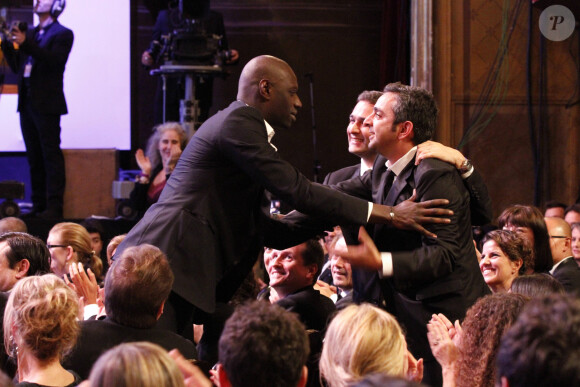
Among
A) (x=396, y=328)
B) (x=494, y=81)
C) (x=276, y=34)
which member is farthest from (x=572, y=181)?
(x=396, y=328)

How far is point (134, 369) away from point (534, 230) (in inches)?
116

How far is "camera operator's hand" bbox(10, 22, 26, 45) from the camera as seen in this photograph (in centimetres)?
646

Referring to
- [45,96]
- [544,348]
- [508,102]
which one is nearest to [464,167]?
[544,348]

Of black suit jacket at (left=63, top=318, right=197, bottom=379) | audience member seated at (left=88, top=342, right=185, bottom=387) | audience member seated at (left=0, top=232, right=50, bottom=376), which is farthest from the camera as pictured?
audience member seated at (left=0, top=232, right=50, bottom=376)

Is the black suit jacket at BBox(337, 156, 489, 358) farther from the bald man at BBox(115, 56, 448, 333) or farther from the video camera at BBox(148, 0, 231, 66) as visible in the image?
the video camera at BBox(148, 0, 231, 66)

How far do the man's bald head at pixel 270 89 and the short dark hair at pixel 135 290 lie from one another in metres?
0.78

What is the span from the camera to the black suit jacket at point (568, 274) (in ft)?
13.1

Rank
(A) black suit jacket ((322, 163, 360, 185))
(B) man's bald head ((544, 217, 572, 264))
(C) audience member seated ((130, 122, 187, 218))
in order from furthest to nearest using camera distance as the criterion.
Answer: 1. (C) audience member seated ((130, 122, 187, 218))
2. (B) man's bald head ((544, 217, 572, 264))
3. (A) black suit jacket ((322, 163, 360, 185))

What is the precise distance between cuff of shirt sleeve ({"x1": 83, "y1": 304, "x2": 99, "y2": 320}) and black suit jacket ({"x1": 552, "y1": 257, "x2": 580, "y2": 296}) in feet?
6.84

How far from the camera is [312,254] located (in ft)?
11.4

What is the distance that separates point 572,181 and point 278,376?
19.0 feet

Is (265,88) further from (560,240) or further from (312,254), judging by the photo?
(560,240)

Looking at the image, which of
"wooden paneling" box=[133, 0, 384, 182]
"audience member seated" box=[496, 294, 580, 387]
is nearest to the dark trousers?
"wooden paneling" box=[133, 0, 384, 182]

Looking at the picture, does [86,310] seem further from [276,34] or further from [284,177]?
[276,34]
